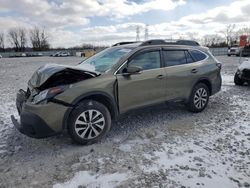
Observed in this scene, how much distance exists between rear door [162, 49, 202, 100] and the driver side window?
19 cm

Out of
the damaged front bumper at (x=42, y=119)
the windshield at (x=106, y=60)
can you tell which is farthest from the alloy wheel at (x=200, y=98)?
the damaged front bumper at (x=42, y=119)

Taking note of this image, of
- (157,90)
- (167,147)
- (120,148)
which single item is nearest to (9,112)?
(120,148)

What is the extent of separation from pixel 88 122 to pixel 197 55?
9.87 feet

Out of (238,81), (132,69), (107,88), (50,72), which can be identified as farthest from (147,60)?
(238,81)

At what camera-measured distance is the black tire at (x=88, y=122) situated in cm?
333

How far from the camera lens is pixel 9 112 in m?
5.23

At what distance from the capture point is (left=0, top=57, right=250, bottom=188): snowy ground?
2666 mm

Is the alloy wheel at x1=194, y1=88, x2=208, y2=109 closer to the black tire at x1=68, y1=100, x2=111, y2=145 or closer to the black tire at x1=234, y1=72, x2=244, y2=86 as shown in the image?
the black tire at x1=68, y1=100, x2=111, y2=145

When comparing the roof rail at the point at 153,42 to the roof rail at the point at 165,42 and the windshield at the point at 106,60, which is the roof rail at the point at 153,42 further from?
the windshield at the point at 106,60

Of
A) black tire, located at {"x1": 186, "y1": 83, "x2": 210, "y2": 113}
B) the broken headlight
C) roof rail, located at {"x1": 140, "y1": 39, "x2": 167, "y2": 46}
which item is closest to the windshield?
roof rail, located at {"x1": 140, "y1": 39, "x2": 167, "y2": 46}

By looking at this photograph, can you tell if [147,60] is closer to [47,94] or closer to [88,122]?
[88,122]

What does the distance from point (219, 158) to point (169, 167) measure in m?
0.76

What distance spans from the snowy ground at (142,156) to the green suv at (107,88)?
14.9 inches

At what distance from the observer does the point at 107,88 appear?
3582 mm
